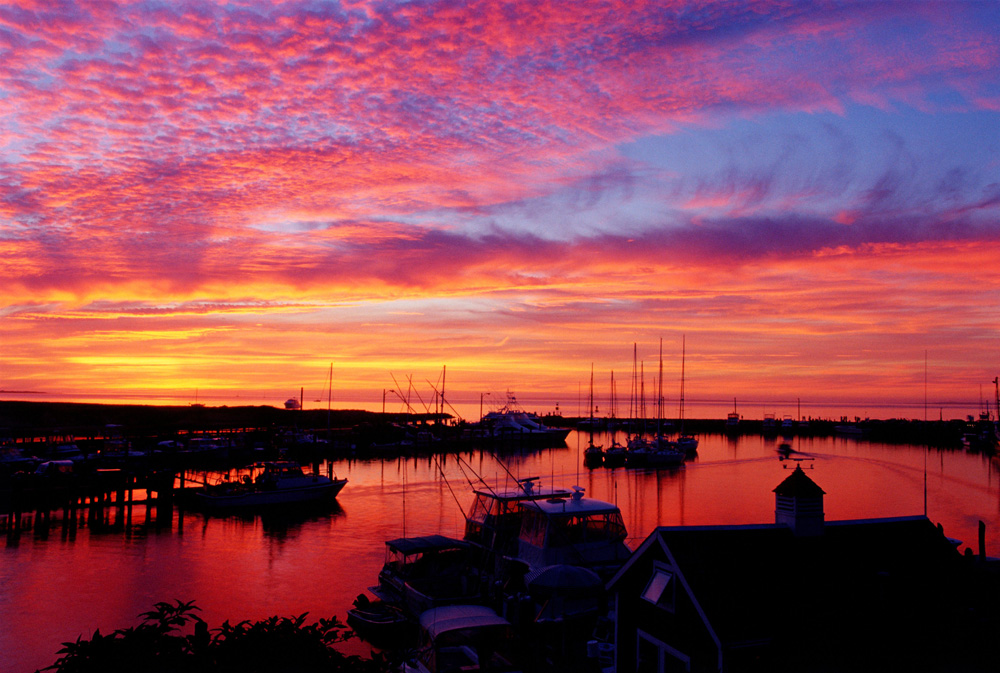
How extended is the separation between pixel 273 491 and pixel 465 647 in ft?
125

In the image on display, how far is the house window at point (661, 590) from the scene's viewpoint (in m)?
14.7

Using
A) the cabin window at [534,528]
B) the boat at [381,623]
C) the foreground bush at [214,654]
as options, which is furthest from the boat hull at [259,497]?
the foreground bush at [214,654]

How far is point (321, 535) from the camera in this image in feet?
136

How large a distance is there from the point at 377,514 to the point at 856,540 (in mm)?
37600

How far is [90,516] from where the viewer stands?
45.9m

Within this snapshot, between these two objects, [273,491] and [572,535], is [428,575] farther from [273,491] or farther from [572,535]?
[273,491]

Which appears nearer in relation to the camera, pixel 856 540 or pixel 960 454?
pixel 856 540

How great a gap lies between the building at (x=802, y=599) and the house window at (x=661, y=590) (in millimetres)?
23

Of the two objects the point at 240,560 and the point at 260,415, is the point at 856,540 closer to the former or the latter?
the point at 240,560

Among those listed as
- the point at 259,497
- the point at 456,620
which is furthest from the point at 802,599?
the point at 259,497

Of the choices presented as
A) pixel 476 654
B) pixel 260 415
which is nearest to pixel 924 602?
pixel 476 654

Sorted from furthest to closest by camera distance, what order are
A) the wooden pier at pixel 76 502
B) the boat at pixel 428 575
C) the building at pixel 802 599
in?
the wooden pier at pixel 76 502 < the boat at pixel 428 575 < the building at pixel 802 599

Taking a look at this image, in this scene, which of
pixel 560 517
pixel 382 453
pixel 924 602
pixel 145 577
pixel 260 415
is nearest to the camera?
pixel 924 602

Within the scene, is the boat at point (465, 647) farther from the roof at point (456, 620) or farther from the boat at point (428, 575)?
the boat at point (428, 575)
